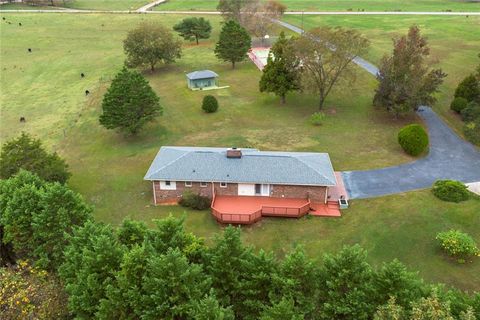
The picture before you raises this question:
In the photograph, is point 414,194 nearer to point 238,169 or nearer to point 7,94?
point 238,169

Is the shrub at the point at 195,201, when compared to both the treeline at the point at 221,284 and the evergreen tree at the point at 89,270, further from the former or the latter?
the evergreen tree at the point at 89,270

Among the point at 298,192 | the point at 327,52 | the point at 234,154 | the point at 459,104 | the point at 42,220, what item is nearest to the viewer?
the point at 42,220

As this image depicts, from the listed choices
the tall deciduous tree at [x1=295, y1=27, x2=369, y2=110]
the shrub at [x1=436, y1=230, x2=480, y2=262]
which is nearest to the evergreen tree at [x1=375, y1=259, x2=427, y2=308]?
the shrub at [x1=436, y1=230, x2=480, y2=262]

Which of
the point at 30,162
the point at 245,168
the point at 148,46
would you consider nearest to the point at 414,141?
the point at 245,168

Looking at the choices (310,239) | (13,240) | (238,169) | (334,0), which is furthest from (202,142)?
(334,0)

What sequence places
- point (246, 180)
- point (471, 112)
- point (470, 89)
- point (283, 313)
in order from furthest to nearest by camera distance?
point (470, 89) < point (471, 112) < point (246, 180) < point (283, 313)

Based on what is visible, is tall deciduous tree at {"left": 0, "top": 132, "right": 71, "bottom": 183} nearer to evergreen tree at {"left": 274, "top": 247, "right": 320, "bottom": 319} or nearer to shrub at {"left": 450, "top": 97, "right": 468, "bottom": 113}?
evergreen tree at {"left": 274, "top": 247, "right": 320, "bottom": 319}

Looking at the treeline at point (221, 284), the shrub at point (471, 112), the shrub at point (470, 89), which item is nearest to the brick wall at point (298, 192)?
the treeline at point (221, 284)

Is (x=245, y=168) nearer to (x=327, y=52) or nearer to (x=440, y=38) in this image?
(x=327, y=52)
